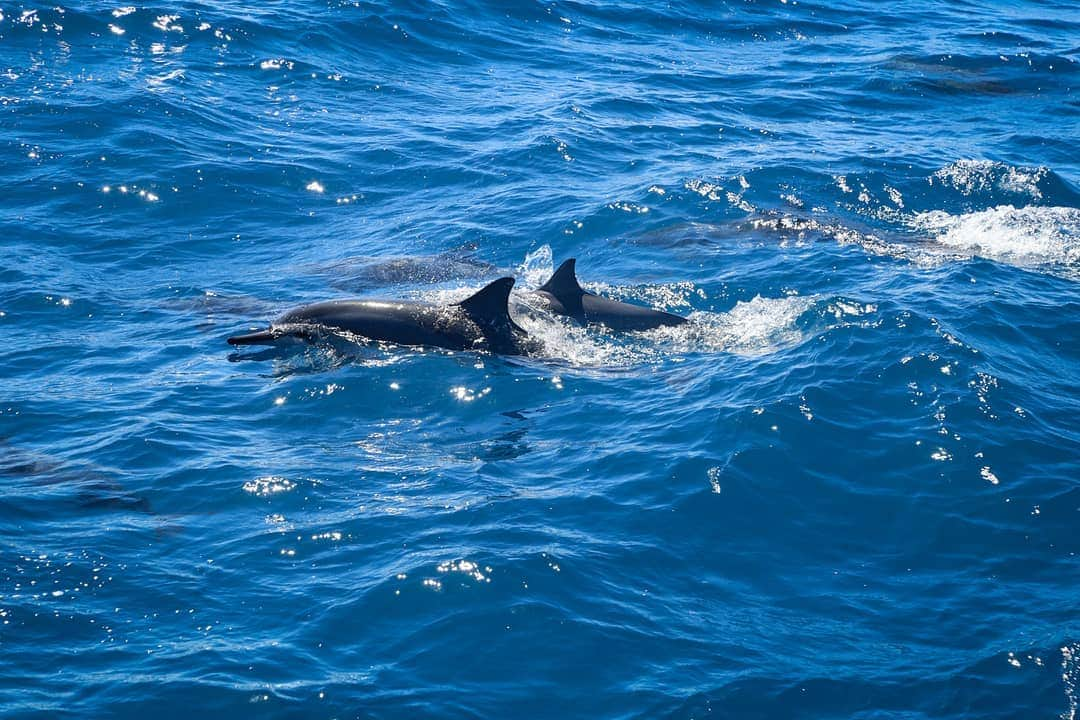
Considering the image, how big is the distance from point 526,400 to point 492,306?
1541 millimetres

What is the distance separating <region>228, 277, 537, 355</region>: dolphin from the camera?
574 inches

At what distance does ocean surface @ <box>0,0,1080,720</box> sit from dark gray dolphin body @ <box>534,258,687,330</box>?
0.37 metres

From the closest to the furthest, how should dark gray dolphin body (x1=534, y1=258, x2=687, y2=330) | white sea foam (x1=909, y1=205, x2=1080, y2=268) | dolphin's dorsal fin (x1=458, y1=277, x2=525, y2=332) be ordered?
dolphin's dorsal fin (x1=458, y1=277, x2=525, y2=332) < dark gray dolphin body (x1=534, y1=258, x2=687, y2=330) < white sea foam (x1=909, y1=205, x2=1080, y2=268)

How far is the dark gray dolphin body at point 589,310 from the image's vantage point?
15562 mm

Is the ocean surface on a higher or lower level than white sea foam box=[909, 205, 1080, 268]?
lower

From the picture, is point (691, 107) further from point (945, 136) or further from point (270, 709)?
point (270, 709)

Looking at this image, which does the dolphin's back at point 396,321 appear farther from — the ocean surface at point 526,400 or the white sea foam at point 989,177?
the white sea foam at point 989,177

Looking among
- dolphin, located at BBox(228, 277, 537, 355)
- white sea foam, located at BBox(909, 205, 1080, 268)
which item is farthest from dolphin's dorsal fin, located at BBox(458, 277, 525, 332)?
white sea foam, located at BBox(909, 205, 1080, 268)

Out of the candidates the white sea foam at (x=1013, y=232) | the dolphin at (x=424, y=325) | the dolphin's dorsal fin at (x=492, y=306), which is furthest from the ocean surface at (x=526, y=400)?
the dolphin's dorsal fin at (x=492, y=306)

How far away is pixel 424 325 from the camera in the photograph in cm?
1472

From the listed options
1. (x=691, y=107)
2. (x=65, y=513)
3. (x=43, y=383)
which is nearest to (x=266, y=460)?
(x=65, y=513)

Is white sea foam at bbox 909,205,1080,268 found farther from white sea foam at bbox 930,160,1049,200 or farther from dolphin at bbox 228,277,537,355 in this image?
dolphin at bbox 228,277,537,355

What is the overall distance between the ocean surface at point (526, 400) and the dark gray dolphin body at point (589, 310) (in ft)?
1.20

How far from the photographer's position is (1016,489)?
11430 mm
